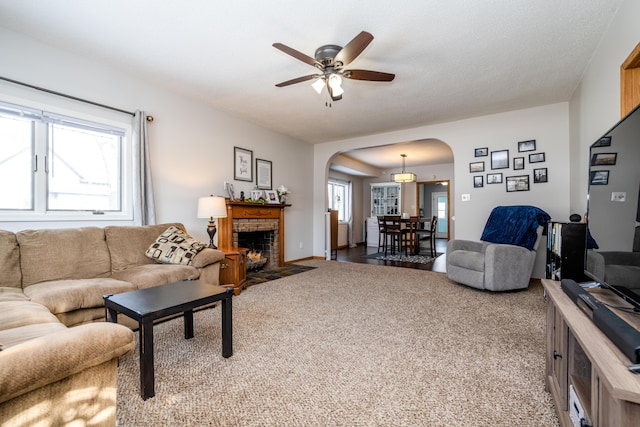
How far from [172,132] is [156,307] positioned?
285cm

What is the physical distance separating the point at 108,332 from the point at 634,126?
2032mm

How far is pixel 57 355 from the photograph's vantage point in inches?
33.1

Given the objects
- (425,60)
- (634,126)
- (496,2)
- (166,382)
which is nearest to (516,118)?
(425,60)

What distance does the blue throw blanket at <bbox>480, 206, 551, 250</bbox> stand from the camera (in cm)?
374

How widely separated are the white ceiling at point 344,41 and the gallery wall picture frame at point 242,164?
887 mm

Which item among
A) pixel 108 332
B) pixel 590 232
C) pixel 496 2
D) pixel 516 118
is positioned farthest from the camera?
pixel 516 118

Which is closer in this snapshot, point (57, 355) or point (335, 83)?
point (57, 355)

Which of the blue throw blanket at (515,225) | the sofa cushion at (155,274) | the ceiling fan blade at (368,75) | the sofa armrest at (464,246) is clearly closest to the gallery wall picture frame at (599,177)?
the ceiling fan blade at (368,75)

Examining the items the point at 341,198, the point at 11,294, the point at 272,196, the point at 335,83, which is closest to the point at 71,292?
the point at 11,294

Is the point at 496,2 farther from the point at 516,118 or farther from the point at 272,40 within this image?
the point at 516,118

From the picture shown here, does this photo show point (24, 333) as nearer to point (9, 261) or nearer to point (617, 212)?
point (9, 261)

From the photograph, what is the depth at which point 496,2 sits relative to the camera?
221 cm

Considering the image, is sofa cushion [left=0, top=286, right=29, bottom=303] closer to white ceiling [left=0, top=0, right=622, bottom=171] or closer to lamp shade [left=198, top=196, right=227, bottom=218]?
lamp shade [left=198, top=196, right=227, bottom=218]

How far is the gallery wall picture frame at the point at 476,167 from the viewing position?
4695mm
